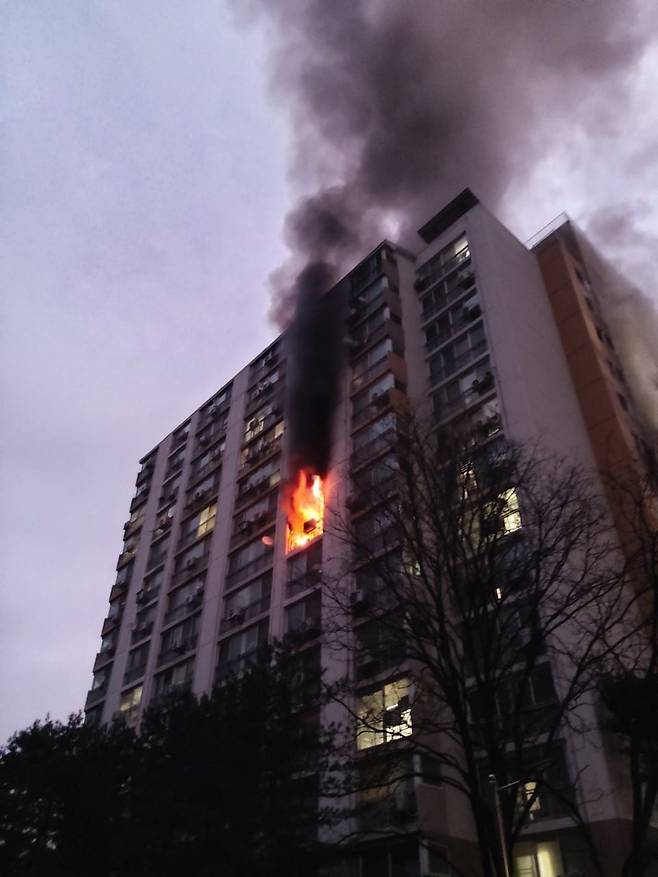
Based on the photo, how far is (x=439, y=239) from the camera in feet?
139

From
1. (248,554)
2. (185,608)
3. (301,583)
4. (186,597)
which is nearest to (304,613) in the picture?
(301,583)

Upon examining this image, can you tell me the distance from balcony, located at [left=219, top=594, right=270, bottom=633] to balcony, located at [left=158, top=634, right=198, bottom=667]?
2649 mm

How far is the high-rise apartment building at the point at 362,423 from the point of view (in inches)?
1276

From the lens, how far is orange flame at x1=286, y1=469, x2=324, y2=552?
35.1 meters

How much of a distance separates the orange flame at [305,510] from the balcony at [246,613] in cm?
277

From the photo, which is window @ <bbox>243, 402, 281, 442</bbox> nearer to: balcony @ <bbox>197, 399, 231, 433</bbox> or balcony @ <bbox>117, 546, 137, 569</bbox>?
balcony @ <bbox>197, 399, 231, 433</bbox>

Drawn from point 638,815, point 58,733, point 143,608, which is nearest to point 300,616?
point 58,733

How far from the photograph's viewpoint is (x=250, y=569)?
37.6 m

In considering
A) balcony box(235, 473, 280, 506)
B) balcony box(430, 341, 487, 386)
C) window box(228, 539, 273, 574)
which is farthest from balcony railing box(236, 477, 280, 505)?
balcony box(430, 341, 487, 386)

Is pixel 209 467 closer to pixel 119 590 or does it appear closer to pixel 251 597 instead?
pixel 119 590

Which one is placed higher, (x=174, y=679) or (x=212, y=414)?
(x=212, y=414)

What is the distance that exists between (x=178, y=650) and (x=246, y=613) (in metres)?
5.70

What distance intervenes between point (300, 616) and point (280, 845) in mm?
15324

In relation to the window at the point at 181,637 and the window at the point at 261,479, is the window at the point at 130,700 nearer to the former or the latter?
the window at the point at 181,637
